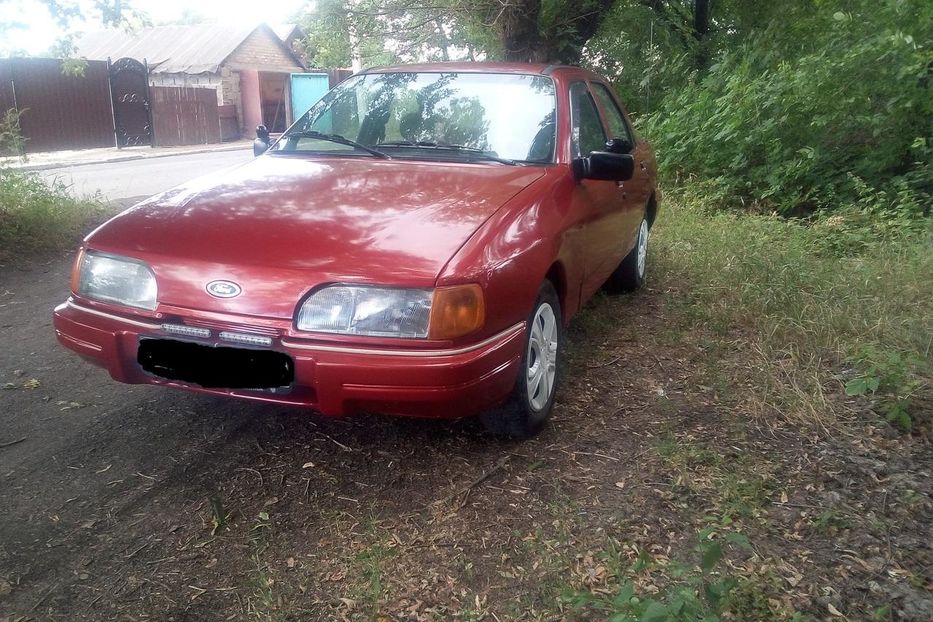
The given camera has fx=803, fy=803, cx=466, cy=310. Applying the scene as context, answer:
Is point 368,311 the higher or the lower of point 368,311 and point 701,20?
the lower

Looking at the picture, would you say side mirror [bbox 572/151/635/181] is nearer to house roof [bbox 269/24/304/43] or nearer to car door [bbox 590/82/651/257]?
car door [bbox 590/82/651/257]

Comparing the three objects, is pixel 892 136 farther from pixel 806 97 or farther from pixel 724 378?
pixel 724 378

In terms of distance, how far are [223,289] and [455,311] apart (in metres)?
0.80

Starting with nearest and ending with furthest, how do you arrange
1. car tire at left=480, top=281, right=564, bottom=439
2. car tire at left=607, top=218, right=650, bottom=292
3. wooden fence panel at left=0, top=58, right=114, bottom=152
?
car tire at left=480, top=281, right=564, bottom=439, car tire at left=607, top=218, right=650, bottom=292, wooden fence panel at left=0, top=58, right=114, bottom=152

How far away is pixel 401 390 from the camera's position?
266 centimetres

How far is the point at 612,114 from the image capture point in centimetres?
514

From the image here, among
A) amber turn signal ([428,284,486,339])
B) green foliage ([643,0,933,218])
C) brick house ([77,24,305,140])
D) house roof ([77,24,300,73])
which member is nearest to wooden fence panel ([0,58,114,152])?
brick house ([77,24,305,140])

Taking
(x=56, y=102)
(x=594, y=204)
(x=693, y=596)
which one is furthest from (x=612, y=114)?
(x=56, y=102)

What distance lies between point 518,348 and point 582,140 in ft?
5.14

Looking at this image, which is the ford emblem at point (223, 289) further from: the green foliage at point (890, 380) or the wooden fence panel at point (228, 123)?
the wooden fence panel at point (228, 123)

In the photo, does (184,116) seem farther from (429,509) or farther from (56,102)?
(429,509)

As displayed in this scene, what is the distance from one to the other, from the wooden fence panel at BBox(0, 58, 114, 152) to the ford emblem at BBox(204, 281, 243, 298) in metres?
17.3

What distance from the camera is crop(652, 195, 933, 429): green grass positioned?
367 cm

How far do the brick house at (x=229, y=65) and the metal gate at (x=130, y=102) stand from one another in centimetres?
356
